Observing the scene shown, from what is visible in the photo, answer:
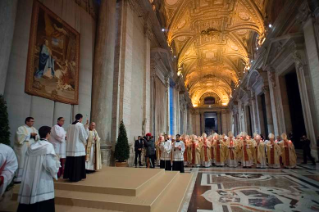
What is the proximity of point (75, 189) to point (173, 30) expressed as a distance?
15.0 metres

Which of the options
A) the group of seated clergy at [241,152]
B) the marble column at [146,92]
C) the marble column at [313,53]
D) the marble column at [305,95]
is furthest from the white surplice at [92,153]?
the marble column at [305,95]

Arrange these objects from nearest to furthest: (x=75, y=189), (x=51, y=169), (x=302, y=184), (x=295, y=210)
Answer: (x=51, y=169)
(x=295, y=210)
(x=75, y=189)
(x=302, y=184)

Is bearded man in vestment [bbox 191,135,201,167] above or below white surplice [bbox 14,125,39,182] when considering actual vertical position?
below

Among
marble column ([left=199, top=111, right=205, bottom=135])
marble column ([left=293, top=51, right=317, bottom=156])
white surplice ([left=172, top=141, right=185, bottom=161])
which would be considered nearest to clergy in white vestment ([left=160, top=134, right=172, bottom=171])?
white surplice ([left=172, top=141, right=185, bottom=161])

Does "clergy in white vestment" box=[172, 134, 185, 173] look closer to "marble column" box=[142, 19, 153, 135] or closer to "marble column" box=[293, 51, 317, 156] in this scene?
"marble column" box=[142, 19, 153, 135]

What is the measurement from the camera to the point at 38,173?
2.06 metres

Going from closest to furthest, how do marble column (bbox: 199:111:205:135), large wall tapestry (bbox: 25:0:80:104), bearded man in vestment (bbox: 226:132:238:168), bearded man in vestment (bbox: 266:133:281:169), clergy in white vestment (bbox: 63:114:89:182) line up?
1. clergy in white vestment (bbox: 63:114:89:182)
2. large wall tapestry (bbox: 25:0:80:104)
3. bearded man in vestment (bbox: 266:133:281:169)
4. bearded man in vestment (bbox: 226:132:238:168)
5. marble column (bbox: 199:111:205:135)

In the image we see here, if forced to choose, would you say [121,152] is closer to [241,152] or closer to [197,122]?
[241,152]

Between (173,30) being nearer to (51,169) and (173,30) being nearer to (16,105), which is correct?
(16,105)

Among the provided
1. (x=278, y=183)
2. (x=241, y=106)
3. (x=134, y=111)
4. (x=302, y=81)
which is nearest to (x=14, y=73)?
(x=134, y=111)

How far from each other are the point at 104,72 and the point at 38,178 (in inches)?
182

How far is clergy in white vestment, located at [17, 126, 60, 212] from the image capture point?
79.9 inches

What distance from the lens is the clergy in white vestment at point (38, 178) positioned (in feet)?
6.66

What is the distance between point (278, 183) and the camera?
475 cm
